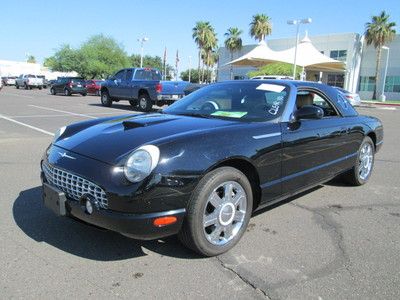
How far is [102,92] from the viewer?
70.3 feet

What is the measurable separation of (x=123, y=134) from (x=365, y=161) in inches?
156

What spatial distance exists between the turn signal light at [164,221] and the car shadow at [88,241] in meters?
0.50

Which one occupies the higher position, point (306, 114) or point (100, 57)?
point (100, 57)

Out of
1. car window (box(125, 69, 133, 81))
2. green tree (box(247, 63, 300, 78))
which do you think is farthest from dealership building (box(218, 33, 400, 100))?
car window (box(125, 69, 133, 81))

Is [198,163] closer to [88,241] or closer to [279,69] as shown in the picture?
[88,241]

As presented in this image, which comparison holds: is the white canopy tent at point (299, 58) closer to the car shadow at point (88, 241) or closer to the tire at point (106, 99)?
the tire at point (106, 99)

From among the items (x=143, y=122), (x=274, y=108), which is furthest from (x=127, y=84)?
(x=143, y=122)

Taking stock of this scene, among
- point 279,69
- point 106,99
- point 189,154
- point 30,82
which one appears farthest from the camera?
point 30,82

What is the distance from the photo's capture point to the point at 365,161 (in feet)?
20.0

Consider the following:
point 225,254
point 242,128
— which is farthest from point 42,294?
point 242,128

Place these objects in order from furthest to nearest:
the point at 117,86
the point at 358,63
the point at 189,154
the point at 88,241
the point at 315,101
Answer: the point at 358,63
the point at 117,86
the point at 315,101
the point at 88,241
the point at 189,154

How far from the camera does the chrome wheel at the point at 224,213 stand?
11.3 feet

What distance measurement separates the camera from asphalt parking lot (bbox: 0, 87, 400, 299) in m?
2.97

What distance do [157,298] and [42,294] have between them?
788 mm
